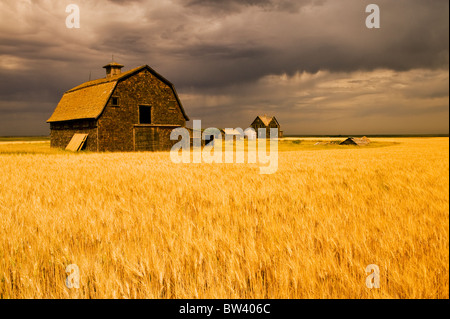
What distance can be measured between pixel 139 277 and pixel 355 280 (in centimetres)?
174

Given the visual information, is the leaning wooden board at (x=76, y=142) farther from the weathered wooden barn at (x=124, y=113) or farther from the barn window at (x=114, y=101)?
the barn window at (x=114, y=101)

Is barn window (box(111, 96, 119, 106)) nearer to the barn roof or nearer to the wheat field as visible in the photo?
the barn roof

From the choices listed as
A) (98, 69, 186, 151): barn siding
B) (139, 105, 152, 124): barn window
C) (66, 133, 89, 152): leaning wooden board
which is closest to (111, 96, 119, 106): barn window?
(98, 69, 186, 151): barn siding

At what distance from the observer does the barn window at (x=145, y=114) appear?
28.9 meters

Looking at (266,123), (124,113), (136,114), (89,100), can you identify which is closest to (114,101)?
(124,113)

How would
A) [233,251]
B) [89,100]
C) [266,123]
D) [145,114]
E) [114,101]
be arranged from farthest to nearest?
1. [266,123]
2. [145,114]
3. [89,100]
4. [114,101]
5. [233,251]

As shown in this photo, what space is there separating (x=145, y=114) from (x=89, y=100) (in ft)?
17.5

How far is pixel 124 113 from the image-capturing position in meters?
27.1

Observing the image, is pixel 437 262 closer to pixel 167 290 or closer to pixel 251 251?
pixel 251 251

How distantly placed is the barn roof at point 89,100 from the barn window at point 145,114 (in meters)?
3.17

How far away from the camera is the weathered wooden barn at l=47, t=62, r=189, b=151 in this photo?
1029 inches

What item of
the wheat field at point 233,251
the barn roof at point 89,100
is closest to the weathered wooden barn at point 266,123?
the barn roof at point 89,100

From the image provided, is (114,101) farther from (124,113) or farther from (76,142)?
(76,142)
